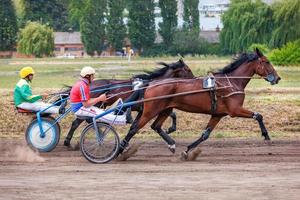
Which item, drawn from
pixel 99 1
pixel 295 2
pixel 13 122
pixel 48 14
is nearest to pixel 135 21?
pixel 99 1

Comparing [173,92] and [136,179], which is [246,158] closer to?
[173,92]

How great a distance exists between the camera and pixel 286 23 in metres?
51.4

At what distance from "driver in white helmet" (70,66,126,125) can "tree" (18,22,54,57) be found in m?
74.0

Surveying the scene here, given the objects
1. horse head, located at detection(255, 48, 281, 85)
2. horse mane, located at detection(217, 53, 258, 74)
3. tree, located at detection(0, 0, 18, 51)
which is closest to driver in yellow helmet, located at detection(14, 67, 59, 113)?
horse mane, located at detection(217, 53, 258, 74)

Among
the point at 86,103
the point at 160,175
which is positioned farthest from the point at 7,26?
the point at 160,175

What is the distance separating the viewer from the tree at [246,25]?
59125 mm

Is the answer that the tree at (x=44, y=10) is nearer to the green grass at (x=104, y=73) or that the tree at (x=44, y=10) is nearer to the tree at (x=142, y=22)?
the tree at (x=142, y=22)

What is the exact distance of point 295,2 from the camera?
50.3 meters

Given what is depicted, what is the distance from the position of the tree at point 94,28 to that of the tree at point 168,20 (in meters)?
6.89

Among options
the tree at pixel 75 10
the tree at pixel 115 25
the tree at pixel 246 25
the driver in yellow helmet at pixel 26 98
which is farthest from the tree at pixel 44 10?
the driver in yellow helmet at pixel 26 98

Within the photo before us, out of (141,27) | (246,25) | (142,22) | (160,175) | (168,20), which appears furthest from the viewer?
(168,20)

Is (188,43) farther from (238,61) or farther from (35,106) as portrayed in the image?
(35,106)

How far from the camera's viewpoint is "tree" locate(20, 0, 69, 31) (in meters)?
109

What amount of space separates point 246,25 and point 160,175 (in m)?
52.0
